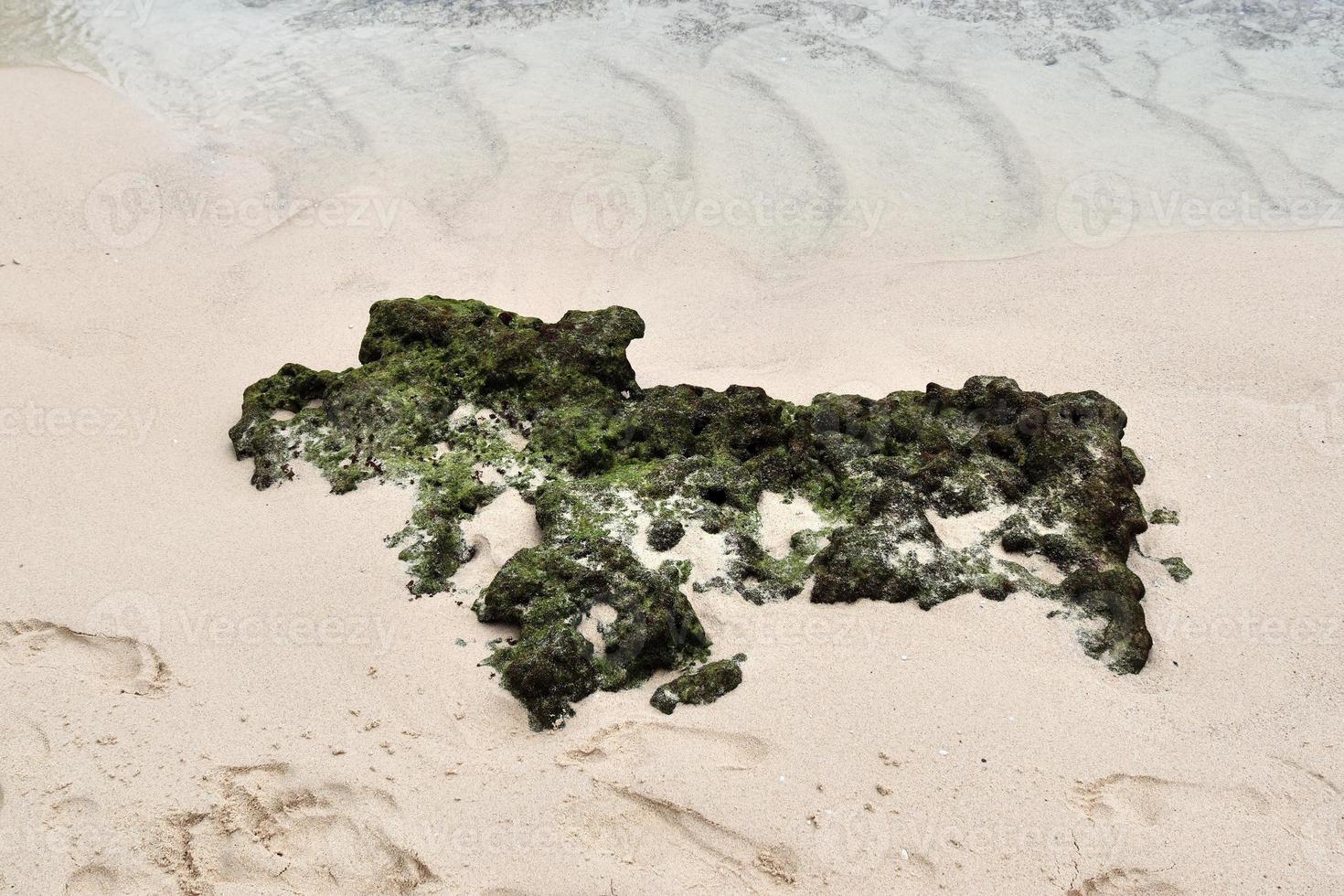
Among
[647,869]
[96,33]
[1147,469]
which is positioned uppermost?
[96,33]

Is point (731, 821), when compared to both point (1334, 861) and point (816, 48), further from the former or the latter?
point (816, 48)

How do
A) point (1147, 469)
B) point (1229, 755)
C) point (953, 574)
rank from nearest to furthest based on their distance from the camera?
1. point (1229, 755)
2. point (953, 574)
3. point (1147, 469)

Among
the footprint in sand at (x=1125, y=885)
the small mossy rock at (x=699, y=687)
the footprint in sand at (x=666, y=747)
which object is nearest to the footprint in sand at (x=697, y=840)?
the footprint in sand at (x=666, y=747)

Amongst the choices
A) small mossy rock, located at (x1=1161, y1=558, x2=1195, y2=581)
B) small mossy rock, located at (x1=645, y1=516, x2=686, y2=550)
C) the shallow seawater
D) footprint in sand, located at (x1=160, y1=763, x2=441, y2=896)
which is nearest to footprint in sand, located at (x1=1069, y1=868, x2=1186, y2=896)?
small mossy rock, located at (x1=1161, y1=558, x2=1195, y2=581)

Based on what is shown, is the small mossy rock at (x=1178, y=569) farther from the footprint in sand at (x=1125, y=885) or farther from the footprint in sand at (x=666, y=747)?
the footprint in sand at (x=666, y=747)

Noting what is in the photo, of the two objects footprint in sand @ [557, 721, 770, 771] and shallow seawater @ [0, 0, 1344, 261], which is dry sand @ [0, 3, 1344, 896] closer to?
footprint in sand @ [557, 721, 770, 771]

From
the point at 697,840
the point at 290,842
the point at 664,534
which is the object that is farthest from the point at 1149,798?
the point at 290,842

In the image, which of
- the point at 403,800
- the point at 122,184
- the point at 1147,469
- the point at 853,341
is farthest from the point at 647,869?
the point at 122,184
